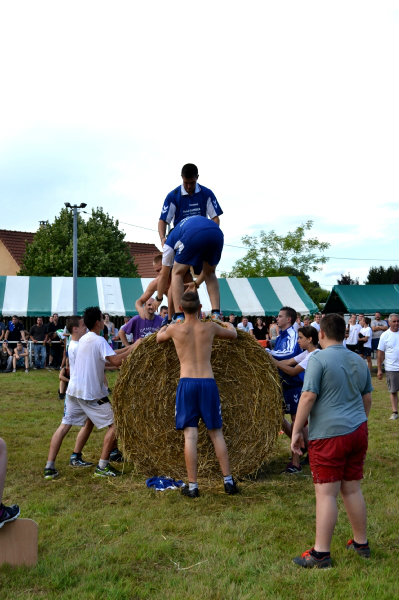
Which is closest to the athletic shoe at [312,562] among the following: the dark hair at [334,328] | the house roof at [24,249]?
the dark hair at [334,328]

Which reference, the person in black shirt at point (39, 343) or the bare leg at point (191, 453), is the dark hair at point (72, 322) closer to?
the bare leg at point (191, 453)

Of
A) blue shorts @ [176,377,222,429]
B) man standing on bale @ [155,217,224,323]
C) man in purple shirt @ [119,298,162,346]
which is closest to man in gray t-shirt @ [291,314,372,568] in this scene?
blue shorts @ [176,377,222,429]

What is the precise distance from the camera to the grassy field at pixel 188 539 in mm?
3625

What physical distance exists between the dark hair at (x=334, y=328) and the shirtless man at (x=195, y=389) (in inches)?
69.1

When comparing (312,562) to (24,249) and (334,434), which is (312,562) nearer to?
(334,434)

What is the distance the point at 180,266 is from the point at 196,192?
1.05 m

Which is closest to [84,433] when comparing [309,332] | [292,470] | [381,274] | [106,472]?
[106,472]

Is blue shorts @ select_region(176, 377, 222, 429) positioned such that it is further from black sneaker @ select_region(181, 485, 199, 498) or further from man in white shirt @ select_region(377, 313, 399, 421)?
man in white shirt @ select_region(377, 313, 399, 421)

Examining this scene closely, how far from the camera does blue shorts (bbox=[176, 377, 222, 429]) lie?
577 cm

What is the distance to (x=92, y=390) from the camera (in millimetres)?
6492

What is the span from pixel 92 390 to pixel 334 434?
A: 3.29 metres

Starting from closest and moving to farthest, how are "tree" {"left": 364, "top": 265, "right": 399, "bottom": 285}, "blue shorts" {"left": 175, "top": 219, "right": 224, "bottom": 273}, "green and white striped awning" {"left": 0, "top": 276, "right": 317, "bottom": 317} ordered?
"blue shorts" {"left": 175, "top": 219, "right": 224, "bottom": 273} < "green and white striped awning" {"left": 0, "top": 276, "right": 317, "bottom": 317} < "tree" {"left": 364, "top": 265, "right": 399, "bottom": 285}

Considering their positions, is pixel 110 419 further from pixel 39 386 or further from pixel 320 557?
pixel 39 386

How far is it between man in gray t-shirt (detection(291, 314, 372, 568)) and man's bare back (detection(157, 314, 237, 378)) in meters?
1.82
